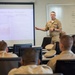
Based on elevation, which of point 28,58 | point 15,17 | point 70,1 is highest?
point 70,1

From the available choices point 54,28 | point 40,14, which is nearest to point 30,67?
point 54,28

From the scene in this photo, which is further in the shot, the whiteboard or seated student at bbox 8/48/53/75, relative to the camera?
the whiteboard

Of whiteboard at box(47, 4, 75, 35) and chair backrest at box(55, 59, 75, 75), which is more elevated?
whiteboard at box(47, 4, 75, 35)

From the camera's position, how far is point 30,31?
25.9ft

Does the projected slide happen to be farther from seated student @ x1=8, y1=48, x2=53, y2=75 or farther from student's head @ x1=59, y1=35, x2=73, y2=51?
seated student @ x1=8, y1=48, x2=53, y2=75

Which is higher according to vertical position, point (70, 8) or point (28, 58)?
point (70, 8)

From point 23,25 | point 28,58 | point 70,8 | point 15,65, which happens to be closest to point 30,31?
point 23,25

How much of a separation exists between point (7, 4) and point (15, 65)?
17.3 ft

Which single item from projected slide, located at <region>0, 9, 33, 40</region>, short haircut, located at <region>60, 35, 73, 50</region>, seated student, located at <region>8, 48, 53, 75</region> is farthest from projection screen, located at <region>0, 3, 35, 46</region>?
seated student, located at <region>8, 48, 53, 75</region>

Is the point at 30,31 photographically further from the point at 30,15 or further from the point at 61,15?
the point at 61,15

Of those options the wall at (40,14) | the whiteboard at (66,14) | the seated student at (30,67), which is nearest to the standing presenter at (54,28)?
the wall at (40,14)

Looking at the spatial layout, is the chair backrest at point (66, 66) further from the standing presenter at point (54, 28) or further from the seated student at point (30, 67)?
the standing presenter at point (54, 28)

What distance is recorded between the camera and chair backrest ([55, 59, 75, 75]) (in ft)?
7.88

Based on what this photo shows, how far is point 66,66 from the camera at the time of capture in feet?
7.98
